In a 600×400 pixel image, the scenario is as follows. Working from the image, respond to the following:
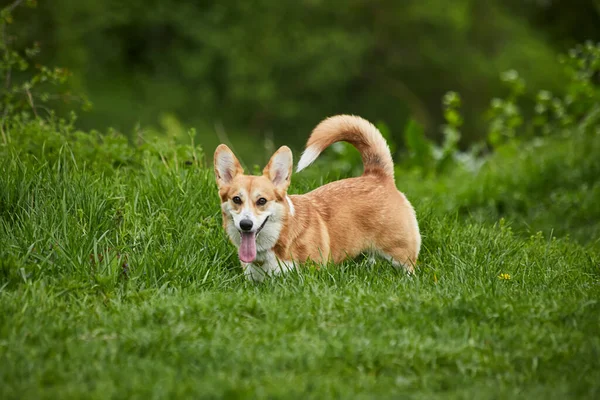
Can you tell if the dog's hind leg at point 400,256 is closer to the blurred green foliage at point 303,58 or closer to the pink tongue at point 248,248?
the pink tongue at point 248,248

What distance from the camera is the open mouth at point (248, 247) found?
523 cm

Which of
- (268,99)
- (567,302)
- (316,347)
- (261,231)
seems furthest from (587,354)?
(268,99)

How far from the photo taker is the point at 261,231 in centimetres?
Answer: 532

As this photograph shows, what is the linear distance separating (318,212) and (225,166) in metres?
0.76

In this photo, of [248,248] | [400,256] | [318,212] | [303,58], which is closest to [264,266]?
[248,248]

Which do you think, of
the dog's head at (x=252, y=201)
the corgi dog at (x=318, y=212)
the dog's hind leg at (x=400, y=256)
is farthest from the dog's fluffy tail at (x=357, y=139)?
the dog's hind leg at (x=400, y=256)

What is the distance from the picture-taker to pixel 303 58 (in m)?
23.5

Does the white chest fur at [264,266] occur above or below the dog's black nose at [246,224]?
below

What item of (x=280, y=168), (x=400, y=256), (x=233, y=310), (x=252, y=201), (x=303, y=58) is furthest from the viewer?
(x=303, y=58)

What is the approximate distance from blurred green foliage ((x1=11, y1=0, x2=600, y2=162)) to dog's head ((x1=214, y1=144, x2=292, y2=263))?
46.5ft

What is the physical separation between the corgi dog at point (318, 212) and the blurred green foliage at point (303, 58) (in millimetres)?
13750

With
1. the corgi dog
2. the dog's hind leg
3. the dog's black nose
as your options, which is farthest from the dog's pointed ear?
the dog's hind leg

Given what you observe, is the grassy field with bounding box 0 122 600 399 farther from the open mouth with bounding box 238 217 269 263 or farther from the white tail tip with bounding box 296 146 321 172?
the white tail tip with bounding box 296 146 321 172

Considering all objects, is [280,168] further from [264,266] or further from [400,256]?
[400,256]
